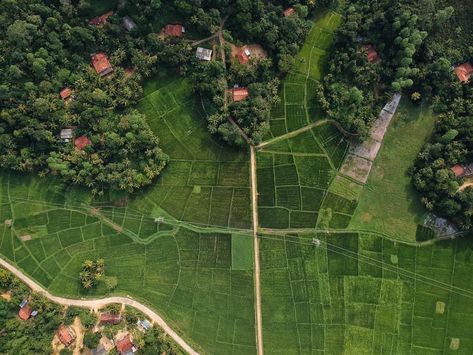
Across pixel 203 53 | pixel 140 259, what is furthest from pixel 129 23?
pixel 140 259

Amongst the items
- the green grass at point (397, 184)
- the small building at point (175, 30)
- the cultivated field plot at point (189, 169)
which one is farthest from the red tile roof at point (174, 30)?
the green grass at point (397, 184)

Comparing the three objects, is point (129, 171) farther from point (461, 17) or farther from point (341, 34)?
point (461, 17)

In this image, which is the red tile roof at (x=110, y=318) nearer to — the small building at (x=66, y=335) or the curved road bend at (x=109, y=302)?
the curved road bend at (x=109, y=302)

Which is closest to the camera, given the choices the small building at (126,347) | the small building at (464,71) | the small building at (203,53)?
the small building at (464,71)

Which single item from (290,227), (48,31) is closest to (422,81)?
(290,227)

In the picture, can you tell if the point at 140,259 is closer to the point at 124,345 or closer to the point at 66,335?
the point at 124,345

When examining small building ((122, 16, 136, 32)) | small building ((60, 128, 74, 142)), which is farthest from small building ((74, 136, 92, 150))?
small building ((122, 16, 136, 32))
